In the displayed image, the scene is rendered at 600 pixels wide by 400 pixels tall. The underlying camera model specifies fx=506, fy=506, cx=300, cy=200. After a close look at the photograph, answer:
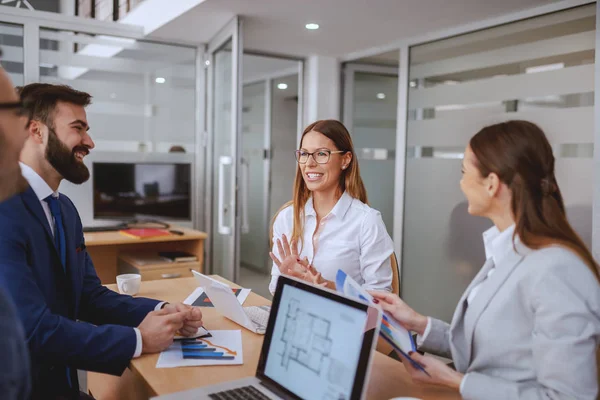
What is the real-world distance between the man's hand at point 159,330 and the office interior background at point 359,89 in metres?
2.39

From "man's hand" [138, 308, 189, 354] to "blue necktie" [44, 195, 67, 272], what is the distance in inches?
13.5

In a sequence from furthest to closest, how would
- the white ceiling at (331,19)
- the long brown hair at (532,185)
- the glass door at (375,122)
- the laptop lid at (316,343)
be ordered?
the glass door at (375,122) → the white ceiling at (331,19) → the long brown hair at (532,185) → the laptop lid at (316,343)

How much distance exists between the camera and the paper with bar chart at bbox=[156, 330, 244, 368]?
4.71 feet

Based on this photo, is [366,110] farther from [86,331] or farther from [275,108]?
[86,331]

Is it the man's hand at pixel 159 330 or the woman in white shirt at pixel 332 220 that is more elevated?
the woman in white shirt at pixel 332 220

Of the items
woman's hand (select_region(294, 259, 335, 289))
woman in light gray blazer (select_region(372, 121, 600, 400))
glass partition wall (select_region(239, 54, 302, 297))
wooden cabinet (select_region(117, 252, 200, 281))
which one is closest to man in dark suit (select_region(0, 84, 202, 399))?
woman's hand (select_region(294, 259, 335, 289))

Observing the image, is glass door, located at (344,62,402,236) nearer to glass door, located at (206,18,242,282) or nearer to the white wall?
the white wall

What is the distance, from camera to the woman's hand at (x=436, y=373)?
1.18 m

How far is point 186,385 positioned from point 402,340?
56cm

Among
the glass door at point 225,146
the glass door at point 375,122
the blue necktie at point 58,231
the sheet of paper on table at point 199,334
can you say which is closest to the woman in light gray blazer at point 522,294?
the sheet of paper on table at point 199,334

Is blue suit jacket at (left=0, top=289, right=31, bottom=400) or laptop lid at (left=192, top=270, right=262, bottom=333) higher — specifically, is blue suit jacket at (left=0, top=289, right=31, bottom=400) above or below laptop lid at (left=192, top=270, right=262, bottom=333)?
above

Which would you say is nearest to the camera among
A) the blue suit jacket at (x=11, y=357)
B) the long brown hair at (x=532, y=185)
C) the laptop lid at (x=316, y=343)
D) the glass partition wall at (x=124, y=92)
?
the blue suit jacket at (x=11, y=357)

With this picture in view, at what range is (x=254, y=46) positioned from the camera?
478cm

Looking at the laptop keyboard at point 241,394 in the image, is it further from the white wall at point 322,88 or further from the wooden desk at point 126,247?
the white wall at point 322,88
